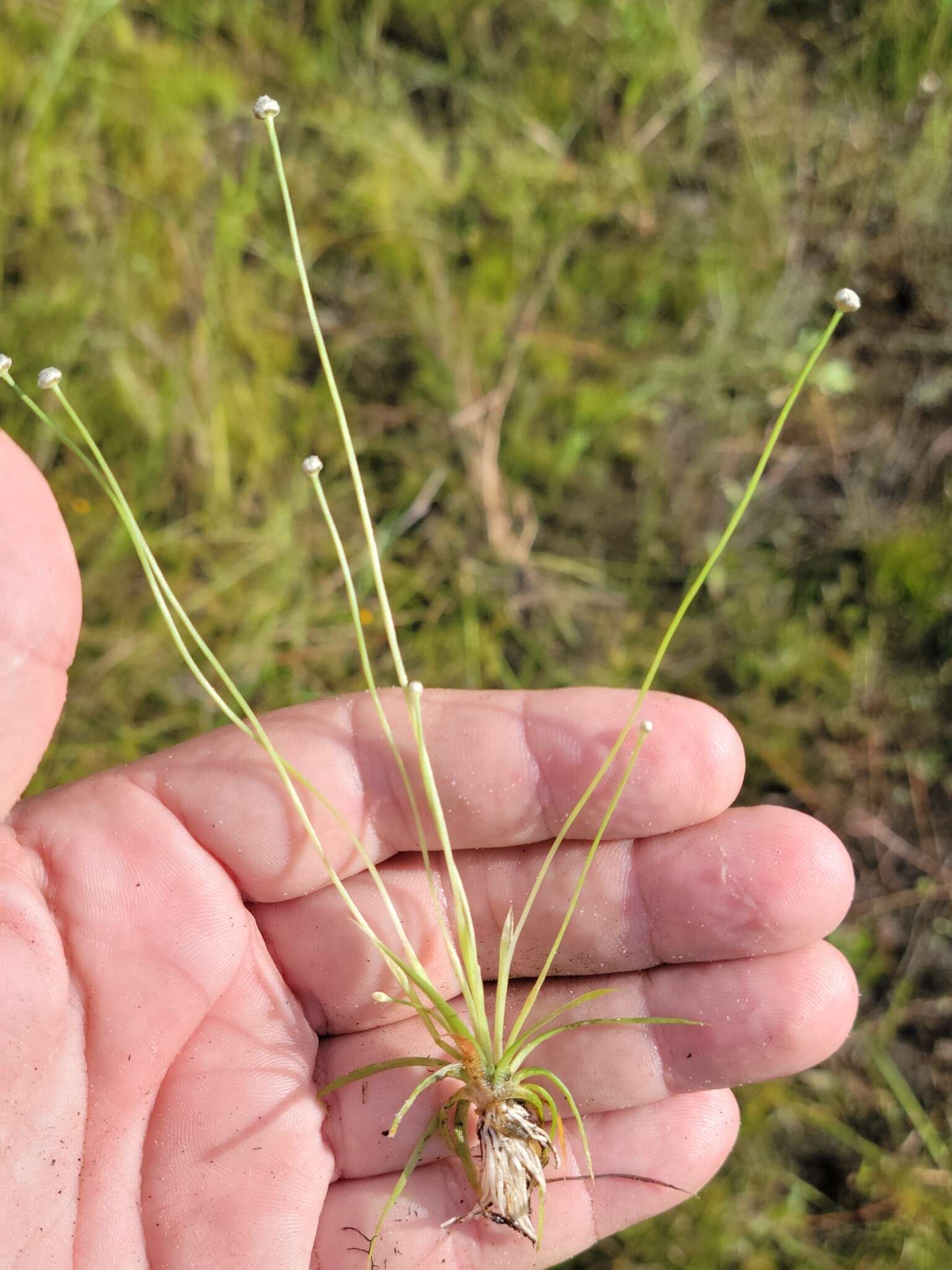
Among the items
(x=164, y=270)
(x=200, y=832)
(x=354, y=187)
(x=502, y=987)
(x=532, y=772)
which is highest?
(x=354, y=187)

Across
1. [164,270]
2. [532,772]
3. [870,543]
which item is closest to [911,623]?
[870,543]

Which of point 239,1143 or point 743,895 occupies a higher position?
point 743,895

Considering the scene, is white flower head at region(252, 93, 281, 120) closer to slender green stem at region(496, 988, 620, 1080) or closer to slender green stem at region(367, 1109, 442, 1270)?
slender green stem at region(496, 988, 620, 1080)

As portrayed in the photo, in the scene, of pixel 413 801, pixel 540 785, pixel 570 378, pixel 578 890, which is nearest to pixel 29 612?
pixel 413 801

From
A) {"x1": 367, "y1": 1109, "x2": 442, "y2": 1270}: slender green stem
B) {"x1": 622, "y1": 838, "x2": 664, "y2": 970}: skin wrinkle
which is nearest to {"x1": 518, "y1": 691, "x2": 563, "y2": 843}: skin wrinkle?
{"x1": 622, "y1": 838, "x2": 664, "y2": 970}: skin wrinkle

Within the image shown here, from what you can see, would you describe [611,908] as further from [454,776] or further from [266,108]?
[266,108]

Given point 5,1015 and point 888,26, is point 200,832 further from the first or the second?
point 888,26
